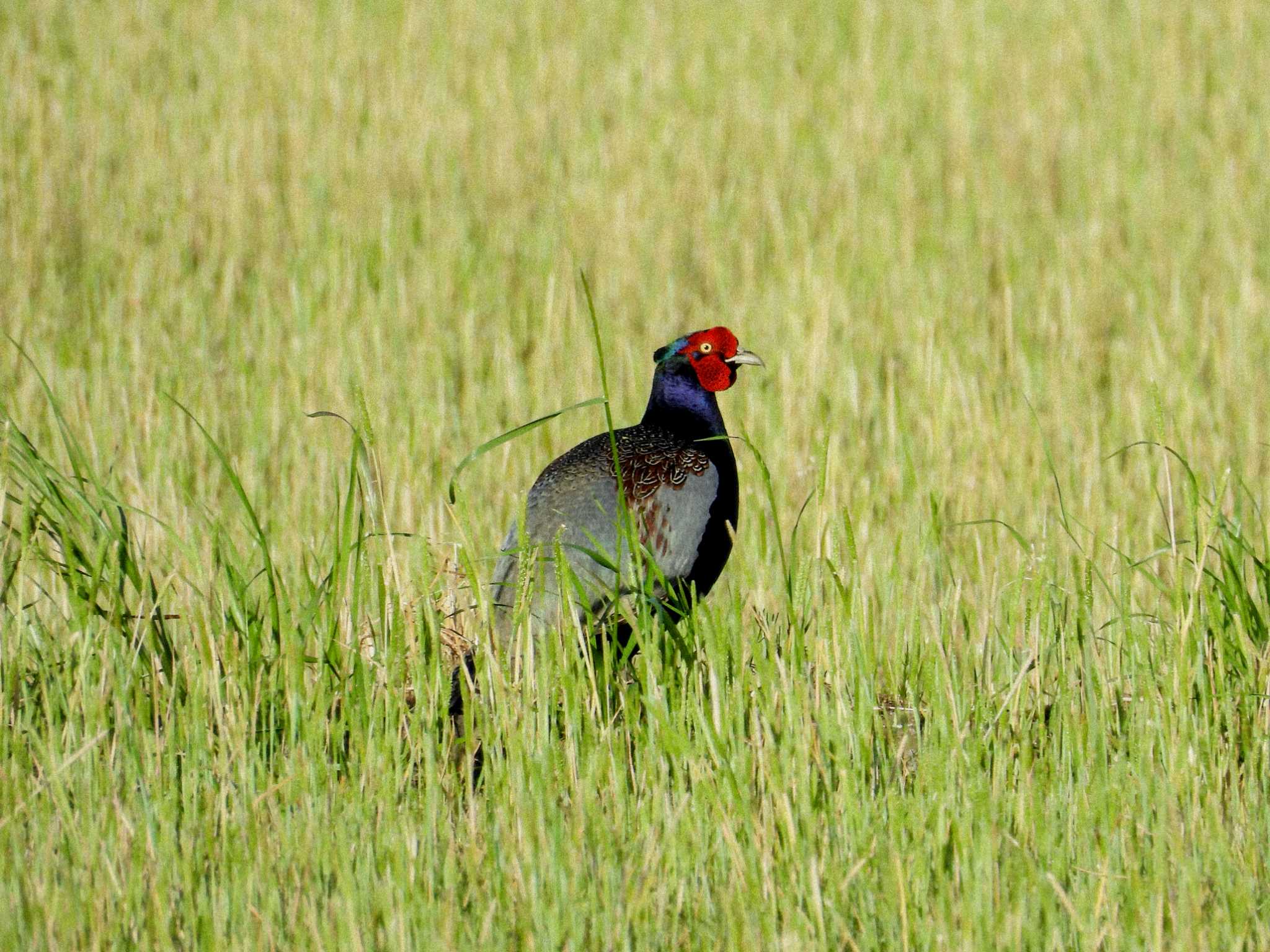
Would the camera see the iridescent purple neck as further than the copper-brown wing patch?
Yes

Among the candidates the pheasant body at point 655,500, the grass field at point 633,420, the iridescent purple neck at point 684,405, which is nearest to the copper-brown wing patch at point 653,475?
the pheasant body at point 655,500

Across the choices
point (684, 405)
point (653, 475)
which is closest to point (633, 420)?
point (684, 405)

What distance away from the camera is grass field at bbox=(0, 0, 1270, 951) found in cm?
288

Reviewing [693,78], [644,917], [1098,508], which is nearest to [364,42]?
[693,78]

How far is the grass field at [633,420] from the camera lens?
2.88 meters

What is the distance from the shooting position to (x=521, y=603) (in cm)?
336

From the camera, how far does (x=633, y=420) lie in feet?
18.9

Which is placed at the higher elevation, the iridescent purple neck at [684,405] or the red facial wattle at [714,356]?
the red facial wattle at [714,356]

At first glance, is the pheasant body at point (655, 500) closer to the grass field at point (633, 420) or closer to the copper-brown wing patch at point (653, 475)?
the copper-brown wing patch at point (653, 475)

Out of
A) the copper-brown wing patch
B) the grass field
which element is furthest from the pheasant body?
the grass field

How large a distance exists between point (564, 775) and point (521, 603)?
0.35 m

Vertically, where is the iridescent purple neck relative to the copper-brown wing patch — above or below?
above

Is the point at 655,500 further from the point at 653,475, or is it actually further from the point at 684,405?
the point at 684,405

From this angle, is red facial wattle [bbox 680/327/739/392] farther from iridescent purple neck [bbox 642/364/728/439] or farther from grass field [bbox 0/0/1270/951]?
grass field [bbox 0/0/1270/951]
